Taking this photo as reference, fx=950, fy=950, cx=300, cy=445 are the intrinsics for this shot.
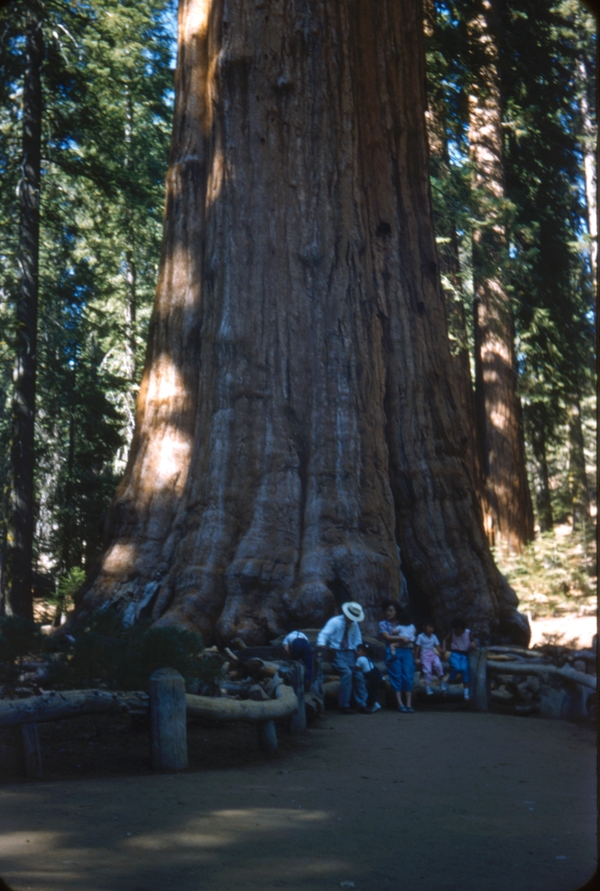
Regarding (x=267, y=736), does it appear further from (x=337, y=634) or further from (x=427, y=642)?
(x=427, y=642)

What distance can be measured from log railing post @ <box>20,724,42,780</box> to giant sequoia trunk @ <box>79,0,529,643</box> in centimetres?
447

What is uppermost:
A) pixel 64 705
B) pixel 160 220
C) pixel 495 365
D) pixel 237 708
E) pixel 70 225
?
pixel 160 220

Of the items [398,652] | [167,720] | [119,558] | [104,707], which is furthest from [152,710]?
[119,558]

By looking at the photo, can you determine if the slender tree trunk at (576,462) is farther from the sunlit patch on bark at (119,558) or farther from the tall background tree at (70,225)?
the sunlit patch on bark at (119,558)

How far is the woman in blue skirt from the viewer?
33.3 feet

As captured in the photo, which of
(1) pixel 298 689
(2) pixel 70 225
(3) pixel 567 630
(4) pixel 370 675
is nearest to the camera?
(1) pixel 298 689

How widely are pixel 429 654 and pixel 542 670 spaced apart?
5.47ft

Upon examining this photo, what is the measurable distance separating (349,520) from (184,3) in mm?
9155

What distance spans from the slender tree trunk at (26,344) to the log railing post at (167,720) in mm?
9575

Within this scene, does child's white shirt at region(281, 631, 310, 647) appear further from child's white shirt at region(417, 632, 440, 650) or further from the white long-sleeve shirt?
child's white shirt at region(417, 632, 440, 650)

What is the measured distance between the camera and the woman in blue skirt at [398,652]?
10141mm

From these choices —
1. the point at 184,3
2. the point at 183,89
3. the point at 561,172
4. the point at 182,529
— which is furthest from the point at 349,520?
the point at 561,172

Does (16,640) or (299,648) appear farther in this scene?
(299,648)

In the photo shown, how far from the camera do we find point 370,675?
10.3 m
